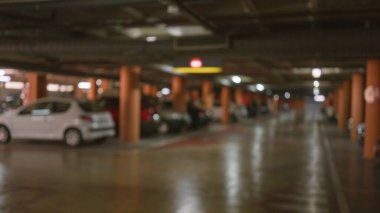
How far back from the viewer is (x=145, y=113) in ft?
59.3

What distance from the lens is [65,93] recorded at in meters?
33.7

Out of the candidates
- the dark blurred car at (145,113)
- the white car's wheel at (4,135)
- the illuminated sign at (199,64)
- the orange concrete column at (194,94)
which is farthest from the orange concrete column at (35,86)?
the orange concrete column at (194,94)

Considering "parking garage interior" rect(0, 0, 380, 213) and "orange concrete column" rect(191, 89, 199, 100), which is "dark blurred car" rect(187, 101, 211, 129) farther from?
"orange concrete column" rect(191, 89, 199, 100)

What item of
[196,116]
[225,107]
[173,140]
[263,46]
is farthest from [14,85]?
[263,46]

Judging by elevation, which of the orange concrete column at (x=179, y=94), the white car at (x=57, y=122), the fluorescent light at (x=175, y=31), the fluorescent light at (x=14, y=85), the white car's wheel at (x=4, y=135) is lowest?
the white car's wheel at (x=4, y=135)

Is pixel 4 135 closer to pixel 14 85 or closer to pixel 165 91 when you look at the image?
pixel 14 85

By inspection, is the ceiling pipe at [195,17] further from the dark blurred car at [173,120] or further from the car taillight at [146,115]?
the dark blurred car at [173,120]

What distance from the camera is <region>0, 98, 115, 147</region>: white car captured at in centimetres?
1402

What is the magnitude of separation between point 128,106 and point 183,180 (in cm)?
812

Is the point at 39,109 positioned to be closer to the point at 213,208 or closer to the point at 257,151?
the point at 257,151

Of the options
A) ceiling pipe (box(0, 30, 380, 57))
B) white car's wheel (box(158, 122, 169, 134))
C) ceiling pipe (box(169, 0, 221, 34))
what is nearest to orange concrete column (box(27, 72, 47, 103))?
white car's wheel (box(158, 122, 169, 134))

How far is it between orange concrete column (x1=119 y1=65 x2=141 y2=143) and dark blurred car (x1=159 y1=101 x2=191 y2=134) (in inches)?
114

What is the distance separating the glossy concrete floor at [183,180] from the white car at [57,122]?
37cm

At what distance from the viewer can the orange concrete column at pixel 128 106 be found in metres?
16.4
